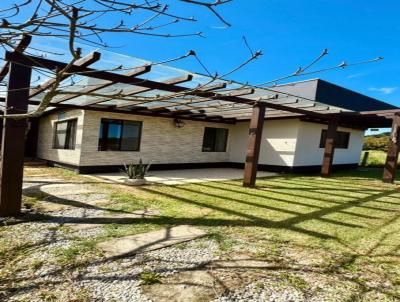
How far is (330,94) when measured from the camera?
16984mm

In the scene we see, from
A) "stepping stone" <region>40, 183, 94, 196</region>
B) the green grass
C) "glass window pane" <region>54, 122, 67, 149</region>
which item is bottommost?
"stepping stone" <region>40, 183, 94, 196</region>

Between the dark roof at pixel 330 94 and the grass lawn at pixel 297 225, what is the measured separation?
7.87 metres

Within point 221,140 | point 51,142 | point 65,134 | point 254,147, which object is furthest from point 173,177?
point 51,142

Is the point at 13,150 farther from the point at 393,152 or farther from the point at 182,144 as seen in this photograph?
the point at 393,152

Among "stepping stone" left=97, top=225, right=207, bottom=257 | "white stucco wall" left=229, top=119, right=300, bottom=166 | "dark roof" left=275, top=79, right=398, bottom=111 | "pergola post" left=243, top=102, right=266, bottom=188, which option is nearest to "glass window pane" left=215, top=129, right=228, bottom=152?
"white stucco wall" left=229, top=119, right=300, bottom=166

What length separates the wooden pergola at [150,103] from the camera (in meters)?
2.47

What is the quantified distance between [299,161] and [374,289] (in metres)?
11.0

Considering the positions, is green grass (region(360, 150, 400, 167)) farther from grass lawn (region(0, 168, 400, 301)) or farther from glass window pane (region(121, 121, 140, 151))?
glass window pane (region(121, 121, 140, 151))

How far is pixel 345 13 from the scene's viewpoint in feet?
7.63

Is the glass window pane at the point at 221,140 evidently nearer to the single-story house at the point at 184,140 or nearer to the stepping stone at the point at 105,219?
the single-story house at the point at 184,140

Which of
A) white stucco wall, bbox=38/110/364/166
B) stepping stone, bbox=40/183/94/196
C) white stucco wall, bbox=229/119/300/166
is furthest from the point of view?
white stucco wall, bbox=229/119/300/166

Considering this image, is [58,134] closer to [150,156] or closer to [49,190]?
[150,156]

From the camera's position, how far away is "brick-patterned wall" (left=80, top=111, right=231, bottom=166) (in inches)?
434

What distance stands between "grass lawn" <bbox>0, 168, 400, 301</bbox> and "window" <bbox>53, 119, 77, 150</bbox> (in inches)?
177
